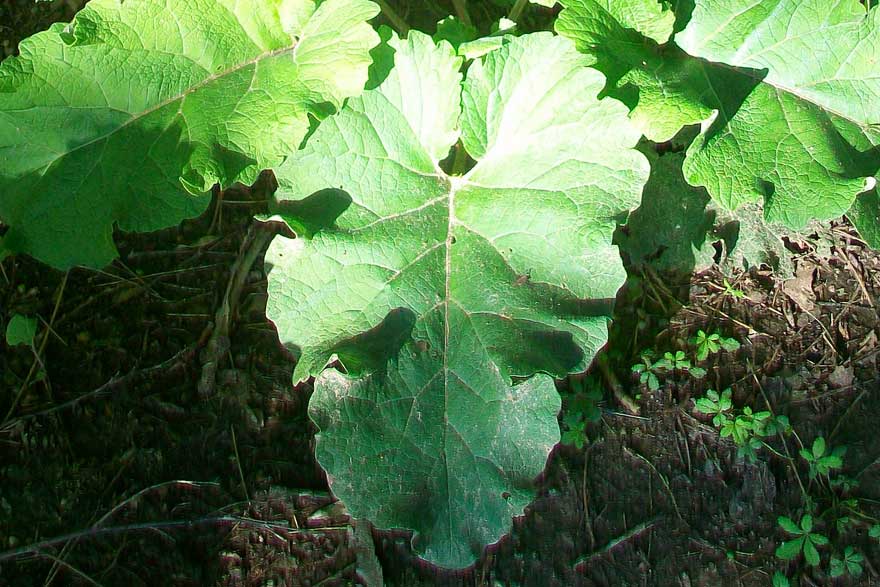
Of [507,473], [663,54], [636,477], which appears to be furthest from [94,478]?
[663,54]

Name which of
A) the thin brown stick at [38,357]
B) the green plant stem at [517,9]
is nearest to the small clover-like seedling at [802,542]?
the green plant stem at [517,9]

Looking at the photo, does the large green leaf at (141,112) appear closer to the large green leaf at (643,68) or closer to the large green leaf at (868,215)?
the large green leaf at (643,68)

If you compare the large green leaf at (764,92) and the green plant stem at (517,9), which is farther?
the green plant stem at (517,9)

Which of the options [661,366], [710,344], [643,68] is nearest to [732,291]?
[710,344]

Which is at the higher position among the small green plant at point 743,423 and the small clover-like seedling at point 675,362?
the small clover-like seedling at point 675,362

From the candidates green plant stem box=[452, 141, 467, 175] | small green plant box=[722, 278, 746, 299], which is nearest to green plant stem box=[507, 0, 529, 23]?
green plant stem box=[452, 141, 467, 175]
